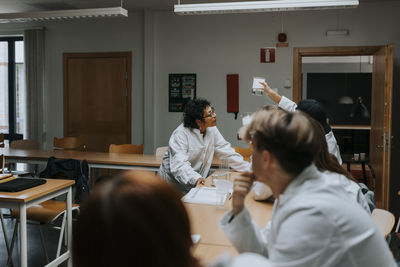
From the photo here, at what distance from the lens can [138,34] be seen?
6.02 metres

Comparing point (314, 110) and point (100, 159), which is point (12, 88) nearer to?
point (100, 159)

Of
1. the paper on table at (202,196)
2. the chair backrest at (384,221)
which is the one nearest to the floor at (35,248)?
the paper on table at (202,196)

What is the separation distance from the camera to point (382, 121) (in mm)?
4793

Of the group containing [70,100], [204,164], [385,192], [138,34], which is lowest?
[385,192]

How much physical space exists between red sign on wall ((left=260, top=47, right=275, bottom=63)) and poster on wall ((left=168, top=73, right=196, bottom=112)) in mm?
1073

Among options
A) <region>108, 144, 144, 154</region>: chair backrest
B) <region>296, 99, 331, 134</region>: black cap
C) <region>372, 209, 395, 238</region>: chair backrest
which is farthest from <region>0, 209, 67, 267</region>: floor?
<region>372, 209, 395, 238</region>: chair backrest

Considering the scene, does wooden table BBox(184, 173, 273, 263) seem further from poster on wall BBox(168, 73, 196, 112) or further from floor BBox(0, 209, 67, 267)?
poster on wall BBox(168, 73, 196, 112)

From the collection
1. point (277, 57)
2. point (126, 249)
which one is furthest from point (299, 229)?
point (277, 57)

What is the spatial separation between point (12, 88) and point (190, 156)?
4.76 metres

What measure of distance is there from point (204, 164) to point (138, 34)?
3.19 metres

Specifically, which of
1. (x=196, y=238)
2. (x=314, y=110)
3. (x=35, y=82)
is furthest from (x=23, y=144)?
(x=196, y=238)

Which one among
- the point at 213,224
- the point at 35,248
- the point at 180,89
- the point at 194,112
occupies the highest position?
the point at 180,89

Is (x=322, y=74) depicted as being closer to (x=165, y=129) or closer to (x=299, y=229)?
(x=165, y=129)

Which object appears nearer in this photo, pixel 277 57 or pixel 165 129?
pixel 277 57
